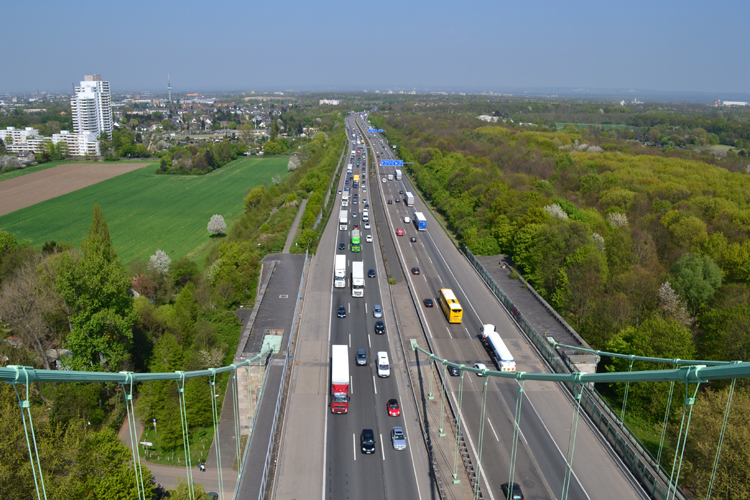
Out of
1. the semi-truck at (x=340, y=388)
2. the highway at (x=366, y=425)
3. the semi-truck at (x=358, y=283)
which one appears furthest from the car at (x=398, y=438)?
the semi-truck at (x=358, y=283)

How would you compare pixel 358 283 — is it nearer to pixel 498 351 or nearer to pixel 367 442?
pixel 498 351

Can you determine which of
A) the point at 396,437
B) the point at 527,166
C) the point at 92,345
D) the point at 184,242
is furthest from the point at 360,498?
the point at 527,166

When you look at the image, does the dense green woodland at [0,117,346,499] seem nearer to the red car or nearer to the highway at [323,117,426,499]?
the highway at [323,117,426,499]

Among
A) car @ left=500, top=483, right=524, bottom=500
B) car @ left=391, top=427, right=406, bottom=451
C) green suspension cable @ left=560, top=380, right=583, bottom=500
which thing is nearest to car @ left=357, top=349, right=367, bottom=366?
car @ left=391, top=427, right=406, bottom=451

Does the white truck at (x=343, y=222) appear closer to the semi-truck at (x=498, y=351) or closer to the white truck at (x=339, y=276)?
the white truck at (x=339, y=276)

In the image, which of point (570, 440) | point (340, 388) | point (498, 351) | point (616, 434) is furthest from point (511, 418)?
point (340, 388)
